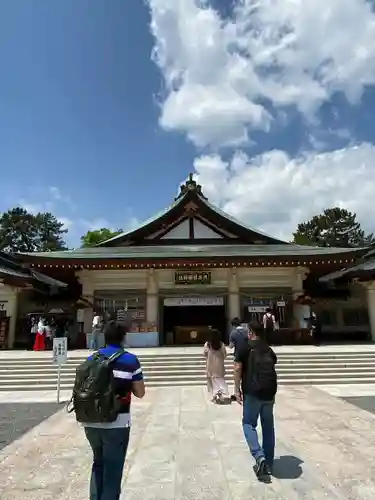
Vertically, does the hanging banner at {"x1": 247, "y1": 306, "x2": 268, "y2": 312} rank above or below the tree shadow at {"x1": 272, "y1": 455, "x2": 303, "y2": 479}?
above

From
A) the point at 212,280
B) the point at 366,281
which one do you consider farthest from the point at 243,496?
the point at 366,281

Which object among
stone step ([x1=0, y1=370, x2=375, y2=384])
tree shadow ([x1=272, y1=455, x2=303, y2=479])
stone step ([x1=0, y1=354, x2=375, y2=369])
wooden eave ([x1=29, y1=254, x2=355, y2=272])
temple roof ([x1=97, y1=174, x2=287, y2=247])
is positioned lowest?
tree shadow ([x1=272, y1=455, x2=303, y2=479])

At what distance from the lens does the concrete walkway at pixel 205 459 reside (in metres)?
3.77

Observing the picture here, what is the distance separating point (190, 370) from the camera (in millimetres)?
11750

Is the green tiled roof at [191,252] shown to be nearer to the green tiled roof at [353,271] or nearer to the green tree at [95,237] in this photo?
the green tiled roof at [353,271]

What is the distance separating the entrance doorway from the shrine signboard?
29.4 inches

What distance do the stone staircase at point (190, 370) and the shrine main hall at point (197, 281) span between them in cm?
332

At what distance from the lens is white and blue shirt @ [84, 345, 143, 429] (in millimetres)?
2850

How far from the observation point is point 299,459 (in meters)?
4.64

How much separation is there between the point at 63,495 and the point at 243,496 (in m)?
1.74

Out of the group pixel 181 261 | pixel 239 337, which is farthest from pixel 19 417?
pixel 181 261

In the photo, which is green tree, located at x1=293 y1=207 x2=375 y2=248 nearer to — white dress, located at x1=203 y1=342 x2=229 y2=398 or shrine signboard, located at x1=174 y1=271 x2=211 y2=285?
shrine signboard, located at x1=174 y1=271 x2=211 y2=285

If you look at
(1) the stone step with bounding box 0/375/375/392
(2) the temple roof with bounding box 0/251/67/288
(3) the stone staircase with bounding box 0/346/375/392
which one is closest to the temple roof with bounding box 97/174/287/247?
(2) the temple roof with bounding box 0/251/67/288

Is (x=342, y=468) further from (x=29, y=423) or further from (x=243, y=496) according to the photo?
(x=29, y=423)
